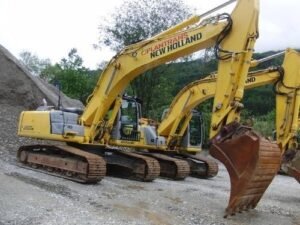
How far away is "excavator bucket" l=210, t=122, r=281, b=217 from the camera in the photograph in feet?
27.1

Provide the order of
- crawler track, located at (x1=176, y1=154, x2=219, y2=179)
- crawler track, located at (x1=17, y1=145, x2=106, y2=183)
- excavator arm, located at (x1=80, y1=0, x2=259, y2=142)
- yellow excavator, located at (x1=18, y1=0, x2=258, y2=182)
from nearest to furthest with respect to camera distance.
Result: 1. excavator arm, located at (x1=80, y1=0, x2=259, y2=142)
2. yellow excavator, located at (x1=18, y1=0, x2=258, y2=182)
3. crawler track, located at (x1=17, y1=145, x2=106, y2=183)
4. crawler track, located at (x1=176, y1=154, x2=219, y2=179)

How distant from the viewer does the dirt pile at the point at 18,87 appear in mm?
20734

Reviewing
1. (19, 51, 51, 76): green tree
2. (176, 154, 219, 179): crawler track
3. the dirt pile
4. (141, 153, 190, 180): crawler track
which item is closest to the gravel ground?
(141, 153, 190, 180): crawler track

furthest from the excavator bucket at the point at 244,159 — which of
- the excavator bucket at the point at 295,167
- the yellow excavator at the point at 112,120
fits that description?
the excavator bucket at the point at 295,167

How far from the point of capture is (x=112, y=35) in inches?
1240

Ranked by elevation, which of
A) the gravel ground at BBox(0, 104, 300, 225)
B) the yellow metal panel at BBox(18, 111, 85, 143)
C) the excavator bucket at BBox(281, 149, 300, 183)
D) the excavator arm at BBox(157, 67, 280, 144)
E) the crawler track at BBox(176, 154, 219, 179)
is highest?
the excavator arm at BBox(157, 67, 280, 144)

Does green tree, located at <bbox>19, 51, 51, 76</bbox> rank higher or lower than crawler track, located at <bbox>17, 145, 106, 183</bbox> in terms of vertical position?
higher

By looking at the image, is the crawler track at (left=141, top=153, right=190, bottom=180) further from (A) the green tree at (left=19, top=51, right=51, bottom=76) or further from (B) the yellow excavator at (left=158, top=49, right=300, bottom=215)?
(A) the green tree at (left=19, top=51, right=51, bottom=76)

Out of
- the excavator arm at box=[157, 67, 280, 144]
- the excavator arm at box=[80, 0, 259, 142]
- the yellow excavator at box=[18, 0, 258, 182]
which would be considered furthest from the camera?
the excavator arm at box=[157, 67, 280, 144]

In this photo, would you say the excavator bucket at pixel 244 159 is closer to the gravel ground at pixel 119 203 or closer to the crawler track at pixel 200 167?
the gravel ground at pixel 119 203

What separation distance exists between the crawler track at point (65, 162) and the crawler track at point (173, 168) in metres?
3.22

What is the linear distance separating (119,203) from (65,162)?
3.16 m

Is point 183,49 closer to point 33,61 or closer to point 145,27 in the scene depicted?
point 145,27

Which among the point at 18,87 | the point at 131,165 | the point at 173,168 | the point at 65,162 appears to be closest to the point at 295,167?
the point at 173,168
